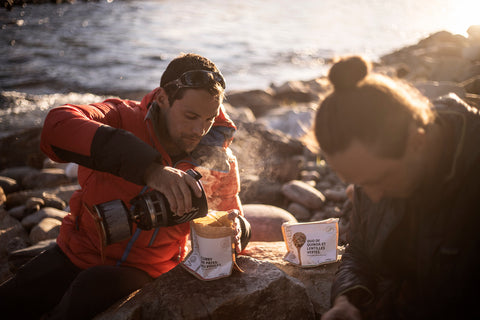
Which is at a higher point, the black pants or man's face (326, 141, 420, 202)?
man's face (326, 141, 420, 202)

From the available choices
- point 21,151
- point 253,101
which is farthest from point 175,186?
point 253,101

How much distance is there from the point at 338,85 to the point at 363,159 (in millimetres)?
359

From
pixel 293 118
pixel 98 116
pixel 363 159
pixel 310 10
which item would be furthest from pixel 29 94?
pixel 310 10

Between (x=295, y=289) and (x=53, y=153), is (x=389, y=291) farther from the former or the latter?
(x=53, y=153)

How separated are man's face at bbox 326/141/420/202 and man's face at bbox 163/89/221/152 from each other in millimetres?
1268

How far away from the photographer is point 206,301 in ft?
8.04

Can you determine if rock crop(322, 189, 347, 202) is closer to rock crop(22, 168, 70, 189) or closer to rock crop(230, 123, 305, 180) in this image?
rock crop(230, 123, 305, 180)

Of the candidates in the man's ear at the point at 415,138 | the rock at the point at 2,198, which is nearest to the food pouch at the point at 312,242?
the man's ear at the point at 415,138

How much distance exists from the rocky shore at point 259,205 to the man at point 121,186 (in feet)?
0.85

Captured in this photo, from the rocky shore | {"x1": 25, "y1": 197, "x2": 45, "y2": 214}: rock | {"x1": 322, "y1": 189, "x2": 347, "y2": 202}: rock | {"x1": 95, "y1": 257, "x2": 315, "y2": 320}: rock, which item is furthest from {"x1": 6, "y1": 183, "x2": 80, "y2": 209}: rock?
{"x1": 322, "y1": 189, "x2": 347, "y2": 202}: rock

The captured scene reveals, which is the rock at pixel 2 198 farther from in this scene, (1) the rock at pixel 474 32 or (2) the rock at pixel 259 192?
(1) the rock at pixel 474 32

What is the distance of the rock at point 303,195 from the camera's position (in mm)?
5645

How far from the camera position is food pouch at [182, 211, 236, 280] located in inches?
96.3

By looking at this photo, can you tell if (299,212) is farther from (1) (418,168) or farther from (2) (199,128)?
(1) (418,168)
